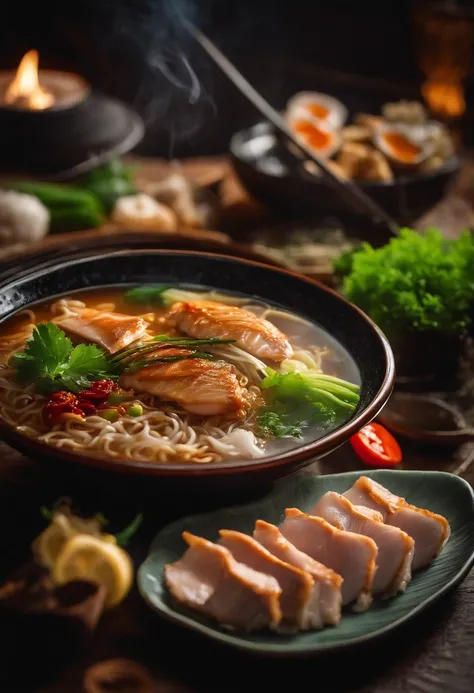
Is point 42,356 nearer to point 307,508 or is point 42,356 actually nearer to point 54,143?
point 307,508

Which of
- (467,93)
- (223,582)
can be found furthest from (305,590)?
(467,93)

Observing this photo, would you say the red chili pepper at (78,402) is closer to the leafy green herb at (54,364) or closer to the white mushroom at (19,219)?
the leafy green herb at (54,364)

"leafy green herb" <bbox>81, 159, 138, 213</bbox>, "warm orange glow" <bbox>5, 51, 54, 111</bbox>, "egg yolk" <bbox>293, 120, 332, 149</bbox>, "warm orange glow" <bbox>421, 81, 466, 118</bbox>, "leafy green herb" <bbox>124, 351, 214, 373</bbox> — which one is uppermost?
"warm orange glow" <bbox>421, 81, 466, 118</bbox>

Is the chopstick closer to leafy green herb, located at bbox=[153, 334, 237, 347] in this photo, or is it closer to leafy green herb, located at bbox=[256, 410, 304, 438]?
leafy green herb, located at bbox=[153, 334, 237, 347]

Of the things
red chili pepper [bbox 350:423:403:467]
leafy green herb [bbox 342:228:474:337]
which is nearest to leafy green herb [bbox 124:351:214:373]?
red chili pepper [bbox 350:423:403:467]

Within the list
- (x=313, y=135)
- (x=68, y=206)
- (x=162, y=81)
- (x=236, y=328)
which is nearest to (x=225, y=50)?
(x=162, y=81)


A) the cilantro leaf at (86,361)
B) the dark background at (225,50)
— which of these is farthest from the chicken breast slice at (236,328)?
the dark background at (225,50)
